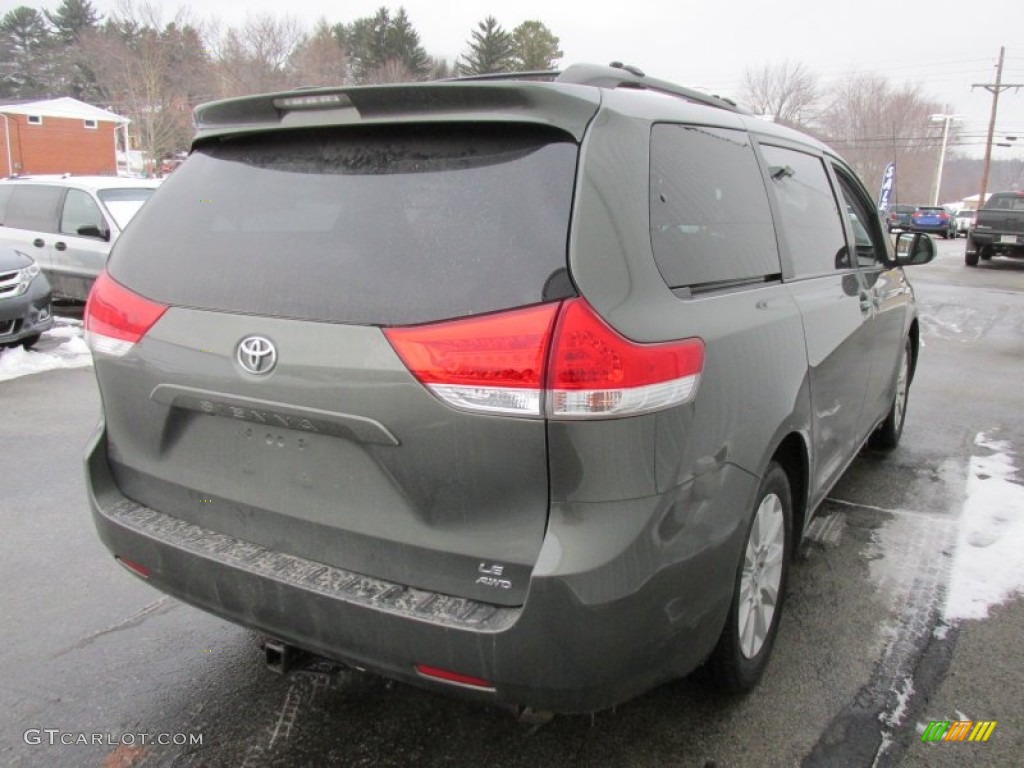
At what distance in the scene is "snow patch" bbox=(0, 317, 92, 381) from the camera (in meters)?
7.04

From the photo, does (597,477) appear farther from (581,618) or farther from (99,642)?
(99,642)

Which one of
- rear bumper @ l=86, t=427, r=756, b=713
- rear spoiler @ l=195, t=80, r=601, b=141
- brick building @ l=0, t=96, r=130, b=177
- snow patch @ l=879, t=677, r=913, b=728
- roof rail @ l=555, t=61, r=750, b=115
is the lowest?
snow patch @ l=879, t=677, r=913, b=728

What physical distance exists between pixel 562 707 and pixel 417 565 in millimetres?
469

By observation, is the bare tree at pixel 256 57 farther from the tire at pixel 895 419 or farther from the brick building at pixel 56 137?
the tire at pixel 895 419

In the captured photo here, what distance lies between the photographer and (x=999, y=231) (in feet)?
66.4

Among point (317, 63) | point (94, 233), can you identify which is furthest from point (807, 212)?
Result: point (317, 63)

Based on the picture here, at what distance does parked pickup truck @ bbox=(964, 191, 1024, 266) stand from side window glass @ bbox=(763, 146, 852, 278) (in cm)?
2012

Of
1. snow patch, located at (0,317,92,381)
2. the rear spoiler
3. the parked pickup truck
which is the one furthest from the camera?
the parked pickup truck

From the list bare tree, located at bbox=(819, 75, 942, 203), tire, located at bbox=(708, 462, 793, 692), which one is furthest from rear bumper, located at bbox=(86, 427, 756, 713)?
bare tree, located at bbox=(819, 75, 942, 203)

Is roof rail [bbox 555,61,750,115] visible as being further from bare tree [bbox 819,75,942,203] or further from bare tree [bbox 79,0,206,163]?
bare tree [bbox 819,75,942,203]

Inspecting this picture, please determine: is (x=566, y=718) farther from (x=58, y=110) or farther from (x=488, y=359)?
(x=58, y=110)

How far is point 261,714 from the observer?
2.50 metres

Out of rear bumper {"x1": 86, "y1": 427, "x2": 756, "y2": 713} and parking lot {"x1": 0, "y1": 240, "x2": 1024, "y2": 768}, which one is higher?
rear bumper {"x1": 86, "y1": 427, "x2": 756, "y2": 713}

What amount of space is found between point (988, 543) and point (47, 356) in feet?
25.1
